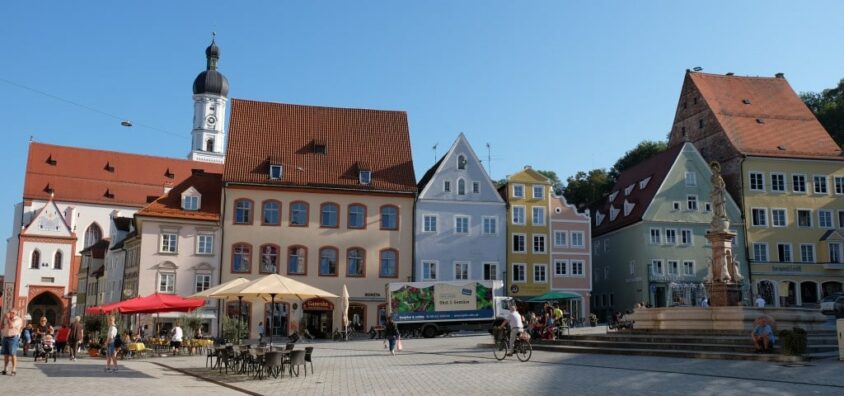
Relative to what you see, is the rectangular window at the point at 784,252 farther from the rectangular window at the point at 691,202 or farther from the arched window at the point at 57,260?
the arched window at the point at 57,260

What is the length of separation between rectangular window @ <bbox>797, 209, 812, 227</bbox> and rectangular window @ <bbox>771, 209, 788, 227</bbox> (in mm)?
1146

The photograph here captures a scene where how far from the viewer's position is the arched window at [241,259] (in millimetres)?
50562

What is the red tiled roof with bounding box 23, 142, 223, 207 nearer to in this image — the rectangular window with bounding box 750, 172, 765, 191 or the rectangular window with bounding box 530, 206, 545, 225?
the rectangular window with bounding box 530, 206, 545, 225

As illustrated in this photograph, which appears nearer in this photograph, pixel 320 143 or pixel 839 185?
pixel 320 143

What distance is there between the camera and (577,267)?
5678cm

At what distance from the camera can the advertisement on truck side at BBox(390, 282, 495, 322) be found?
44.9m

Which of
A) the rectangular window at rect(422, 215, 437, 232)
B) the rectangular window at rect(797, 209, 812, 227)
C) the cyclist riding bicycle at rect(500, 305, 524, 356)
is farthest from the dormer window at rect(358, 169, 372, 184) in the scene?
the rectangular window at rect(797, 209, 812, 227)

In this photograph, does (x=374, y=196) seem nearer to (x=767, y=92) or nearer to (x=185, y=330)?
(x=185, y=330)

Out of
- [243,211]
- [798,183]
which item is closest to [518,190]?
[243,211]

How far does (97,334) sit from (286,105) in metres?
26.0

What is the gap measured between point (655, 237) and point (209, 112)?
246ft

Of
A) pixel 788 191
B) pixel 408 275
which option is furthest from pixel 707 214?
pixel 408 275

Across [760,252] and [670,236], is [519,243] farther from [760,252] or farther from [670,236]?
[760,252]

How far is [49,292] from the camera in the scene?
7694 centimetres
